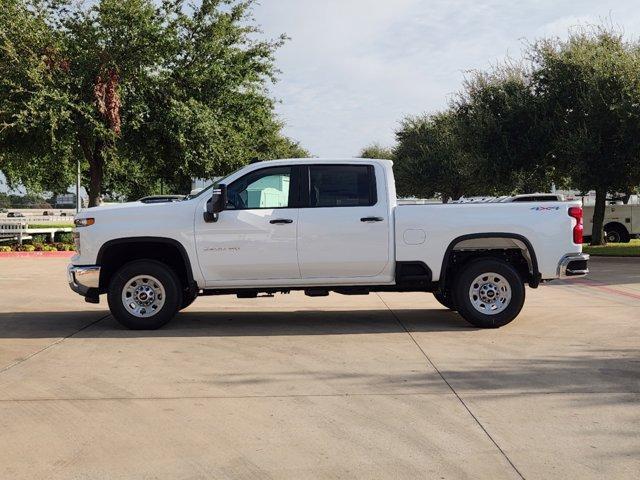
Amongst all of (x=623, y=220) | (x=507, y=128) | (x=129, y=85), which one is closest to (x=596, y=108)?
(x=507, y=128)

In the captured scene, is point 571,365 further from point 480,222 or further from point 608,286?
Answer: point 608,286

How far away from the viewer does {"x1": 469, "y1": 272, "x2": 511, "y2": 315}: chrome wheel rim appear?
919cm

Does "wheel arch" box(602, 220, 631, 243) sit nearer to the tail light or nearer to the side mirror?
the tail light

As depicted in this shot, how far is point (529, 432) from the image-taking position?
16.3 ft

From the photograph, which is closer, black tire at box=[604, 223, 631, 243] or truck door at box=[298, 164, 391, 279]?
truck door at box=[298, 164, 391, 279]

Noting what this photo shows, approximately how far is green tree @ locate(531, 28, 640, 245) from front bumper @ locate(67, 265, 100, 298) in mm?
18940

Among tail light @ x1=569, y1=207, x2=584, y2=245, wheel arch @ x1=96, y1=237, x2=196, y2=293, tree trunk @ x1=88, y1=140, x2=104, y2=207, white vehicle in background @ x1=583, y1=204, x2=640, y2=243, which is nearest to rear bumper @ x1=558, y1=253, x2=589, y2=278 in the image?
tail light @ x1=569, y1=207, x2=584, y2=245

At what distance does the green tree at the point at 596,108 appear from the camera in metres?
23.8

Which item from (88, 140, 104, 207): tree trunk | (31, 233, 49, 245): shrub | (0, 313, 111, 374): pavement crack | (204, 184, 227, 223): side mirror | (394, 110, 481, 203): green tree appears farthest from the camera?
(394, 110, 481, 203): green tree

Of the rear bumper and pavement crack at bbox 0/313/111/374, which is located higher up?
the rear bumper

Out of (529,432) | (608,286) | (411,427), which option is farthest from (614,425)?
(608,286)

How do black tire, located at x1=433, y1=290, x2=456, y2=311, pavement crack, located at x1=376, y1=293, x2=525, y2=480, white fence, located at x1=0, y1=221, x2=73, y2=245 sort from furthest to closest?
white fence, located at x1=0, y1=221, x2=73, y2=245
black tire, located at x1=433, y1=290, x2=456, y2=311
pavement crack, located at x1=376, y1=293, x2=525, y2=480

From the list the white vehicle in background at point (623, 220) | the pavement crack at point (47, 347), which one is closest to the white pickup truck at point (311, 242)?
the pavement crack at point (47, 347)

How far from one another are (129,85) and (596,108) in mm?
15027
